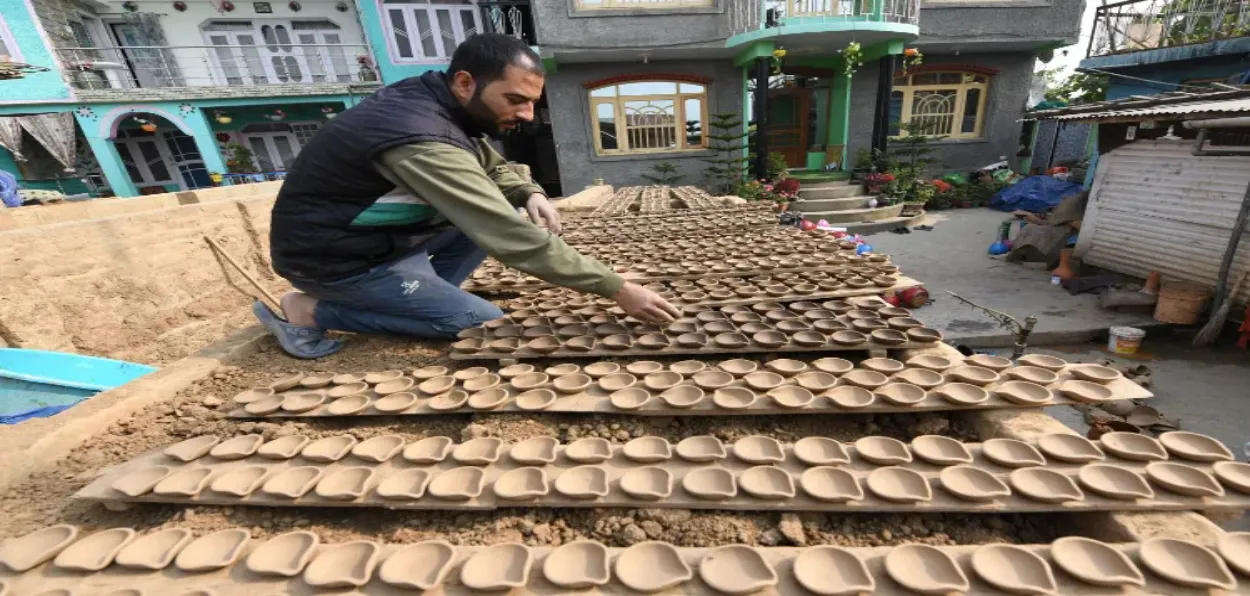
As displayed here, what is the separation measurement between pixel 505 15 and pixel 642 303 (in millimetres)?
12197

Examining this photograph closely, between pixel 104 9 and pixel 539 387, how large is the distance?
17840 millimetres

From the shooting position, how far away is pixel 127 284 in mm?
3949

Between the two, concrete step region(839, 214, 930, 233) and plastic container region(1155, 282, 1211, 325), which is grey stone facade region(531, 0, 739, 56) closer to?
concrete step region(839, 214, 930, 233)

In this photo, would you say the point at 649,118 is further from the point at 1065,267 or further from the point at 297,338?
the point at 297,338

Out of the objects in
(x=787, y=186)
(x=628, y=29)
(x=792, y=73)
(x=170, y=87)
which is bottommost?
(x=787, y=186)

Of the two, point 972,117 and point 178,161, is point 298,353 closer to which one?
point 972,117

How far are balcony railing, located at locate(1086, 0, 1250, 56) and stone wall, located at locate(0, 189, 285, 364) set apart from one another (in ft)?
47.3

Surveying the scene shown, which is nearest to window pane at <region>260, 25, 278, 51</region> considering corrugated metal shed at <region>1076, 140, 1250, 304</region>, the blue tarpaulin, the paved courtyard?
the paved courtyard

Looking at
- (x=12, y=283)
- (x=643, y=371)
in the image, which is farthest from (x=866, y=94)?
(x=12, y=283)

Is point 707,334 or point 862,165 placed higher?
point 707,334

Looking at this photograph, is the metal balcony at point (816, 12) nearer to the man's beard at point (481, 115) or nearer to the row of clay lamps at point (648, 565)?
the man's beard at point (481, 115)

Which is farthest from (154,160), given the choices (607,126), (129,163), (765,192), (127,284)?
(765,192)

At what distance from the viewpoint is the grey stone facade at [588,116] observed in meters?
10.0

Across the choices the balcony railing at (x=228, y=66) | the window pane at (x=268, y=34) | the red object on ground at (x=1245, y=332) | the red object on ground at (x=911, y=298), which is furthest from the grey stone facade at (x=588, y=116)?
the window pane at (x=268, y=34)
